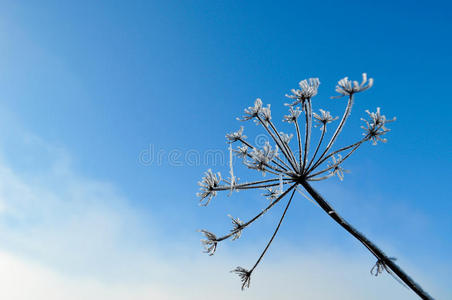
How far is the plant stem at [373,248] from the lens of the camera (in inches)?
219

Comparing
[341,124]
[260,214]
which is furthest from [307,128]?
[260,214]

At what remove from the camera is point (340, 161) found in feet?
24.6

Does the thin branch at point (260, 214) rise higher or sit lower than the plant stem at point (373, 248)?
higher

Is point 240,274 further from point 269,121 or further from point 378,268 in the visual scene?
point 269,121

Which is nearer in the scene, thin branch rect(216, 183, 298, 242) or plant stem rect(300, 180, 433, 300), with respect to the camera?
plant stem rect(300, 180, 433, 300)

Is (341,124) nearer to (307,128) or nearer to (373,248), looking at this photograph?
(307,128)

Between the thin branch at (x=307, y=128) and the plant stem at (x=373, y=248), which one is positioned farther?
the thin branch at (x=307, y=128)

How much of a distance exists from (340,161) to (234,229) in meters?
3.68

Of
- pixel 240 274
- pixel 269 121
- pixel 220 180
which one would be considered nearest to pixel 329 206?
pixel 220 180

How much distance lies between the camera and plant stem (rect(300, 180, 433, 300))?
557cm

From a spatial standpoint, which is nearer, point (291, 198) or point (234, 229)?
point (291, 198)

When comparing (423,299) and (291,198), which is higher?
(291,198)

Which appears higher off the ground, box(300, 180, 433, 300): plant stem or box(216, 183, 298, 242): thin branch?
box(216, 183, 298, 242): thin branch

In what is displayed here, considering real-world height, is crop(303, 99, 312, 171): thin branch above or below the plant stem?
above
